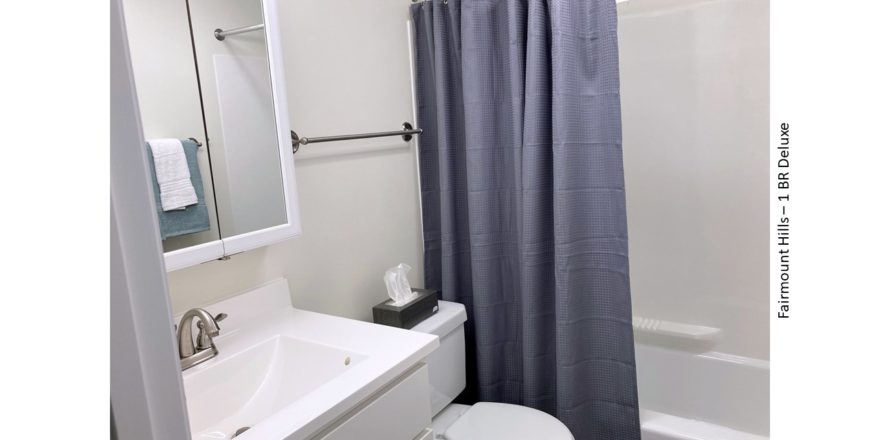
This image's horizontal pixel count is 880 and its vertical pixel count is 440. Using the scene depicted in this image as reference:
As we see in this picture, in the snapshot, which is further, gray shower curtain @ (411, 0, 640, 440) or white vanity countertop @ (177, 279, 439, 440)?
gray shower curtain @ (411, 0, 640, 440)

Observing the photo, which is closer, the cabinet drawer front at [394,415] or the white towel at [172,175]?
the cabinet drawer front at [394,415]

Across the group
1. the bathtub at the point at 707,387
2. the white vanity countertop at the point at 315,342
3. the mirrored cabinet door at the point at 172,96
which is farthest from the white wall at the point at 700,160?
the mirrored cabinet door at the point at 172,96

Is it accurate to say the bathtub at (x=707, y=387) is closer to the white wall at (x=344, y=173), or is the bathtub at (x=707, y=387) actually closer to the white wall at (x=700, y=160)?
the white wall at (x=700, y=160)

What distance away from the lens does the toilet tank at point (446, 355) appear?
171cm

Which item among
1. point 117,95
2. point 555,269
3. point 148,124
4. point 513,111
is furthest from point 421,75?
point 117,95

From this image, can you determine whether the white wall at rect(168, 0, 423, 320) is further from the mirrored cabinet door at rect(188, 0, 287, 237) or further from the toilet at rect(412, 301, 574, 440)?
the toilet at rect(412, 301, 574, 440)

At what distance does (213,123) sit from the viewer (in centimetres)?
131

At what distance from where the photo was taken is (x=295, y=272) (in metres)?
1.60

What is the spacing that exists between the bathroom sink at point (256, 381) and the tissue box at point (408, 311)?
15.8 inches

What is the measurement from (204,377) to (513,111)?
1.28 m

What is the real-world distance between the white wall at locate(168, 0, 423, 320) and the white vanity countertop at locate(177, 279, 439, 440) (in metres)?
0.08

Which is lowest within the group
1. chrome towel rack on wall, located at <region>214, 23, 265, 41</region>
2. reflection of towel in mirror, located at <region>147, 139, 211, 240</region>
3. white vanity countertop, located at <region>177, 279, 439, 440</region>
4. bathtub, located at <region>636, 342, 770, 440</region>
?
bathtub, located at <region>636, 342, 770, 440</region>

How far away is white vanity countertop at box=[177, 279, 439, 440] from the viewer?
94 cm

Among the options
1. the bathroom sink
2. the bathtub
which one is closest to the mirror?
the bathroom sink
